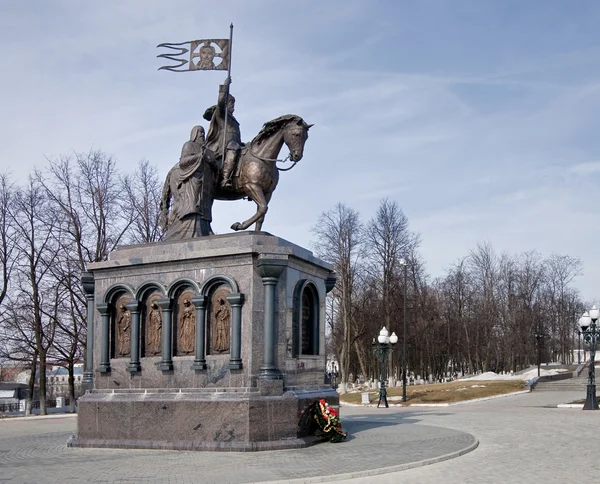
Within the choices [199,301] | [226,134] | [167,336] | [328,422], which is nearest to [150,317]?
[167,336]

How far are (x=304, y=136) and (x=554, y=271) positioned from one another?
62.7 metres

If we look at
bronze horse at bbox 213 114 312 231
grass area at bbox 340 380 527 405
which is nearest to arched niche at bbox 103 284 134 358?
bronze horse at bbox 213 114 312 231

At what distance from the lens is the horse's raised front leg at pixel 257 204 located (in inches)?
630

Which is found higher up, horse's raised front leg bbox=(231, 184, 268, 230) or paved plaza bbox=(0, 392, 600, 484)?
horse's raised front leg bbox=(231, 184, 268, 230)

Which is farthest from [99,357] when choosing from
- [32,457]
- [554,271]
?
[554,271]

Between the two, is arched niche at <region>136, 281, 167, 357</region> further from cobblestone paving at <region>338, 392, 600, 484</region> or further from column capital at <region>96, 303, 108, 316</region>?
cobblestone paving at <region>338, 392, 600, 484</region>

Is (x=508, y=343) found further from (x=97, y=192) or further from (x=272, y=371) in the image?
(x=272, y=371)

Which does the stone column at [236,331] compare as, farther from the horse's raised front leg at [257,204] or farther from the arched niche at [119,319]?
the arched niche at [119,319]

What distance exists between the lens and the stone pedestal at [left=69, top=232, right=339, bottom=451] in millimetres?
13969

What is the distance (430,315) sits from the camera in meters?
62.2

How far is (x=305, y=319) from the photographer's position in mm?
15906

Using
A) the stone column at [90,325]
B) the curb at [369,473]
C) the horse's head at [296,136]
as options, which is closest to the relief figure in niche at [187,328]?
the stone column at [90,325]

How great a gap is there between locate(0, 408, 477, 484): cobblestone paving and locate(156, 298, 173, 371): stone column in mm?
1806

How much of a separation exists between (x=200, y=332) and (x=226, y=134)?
4.79m
